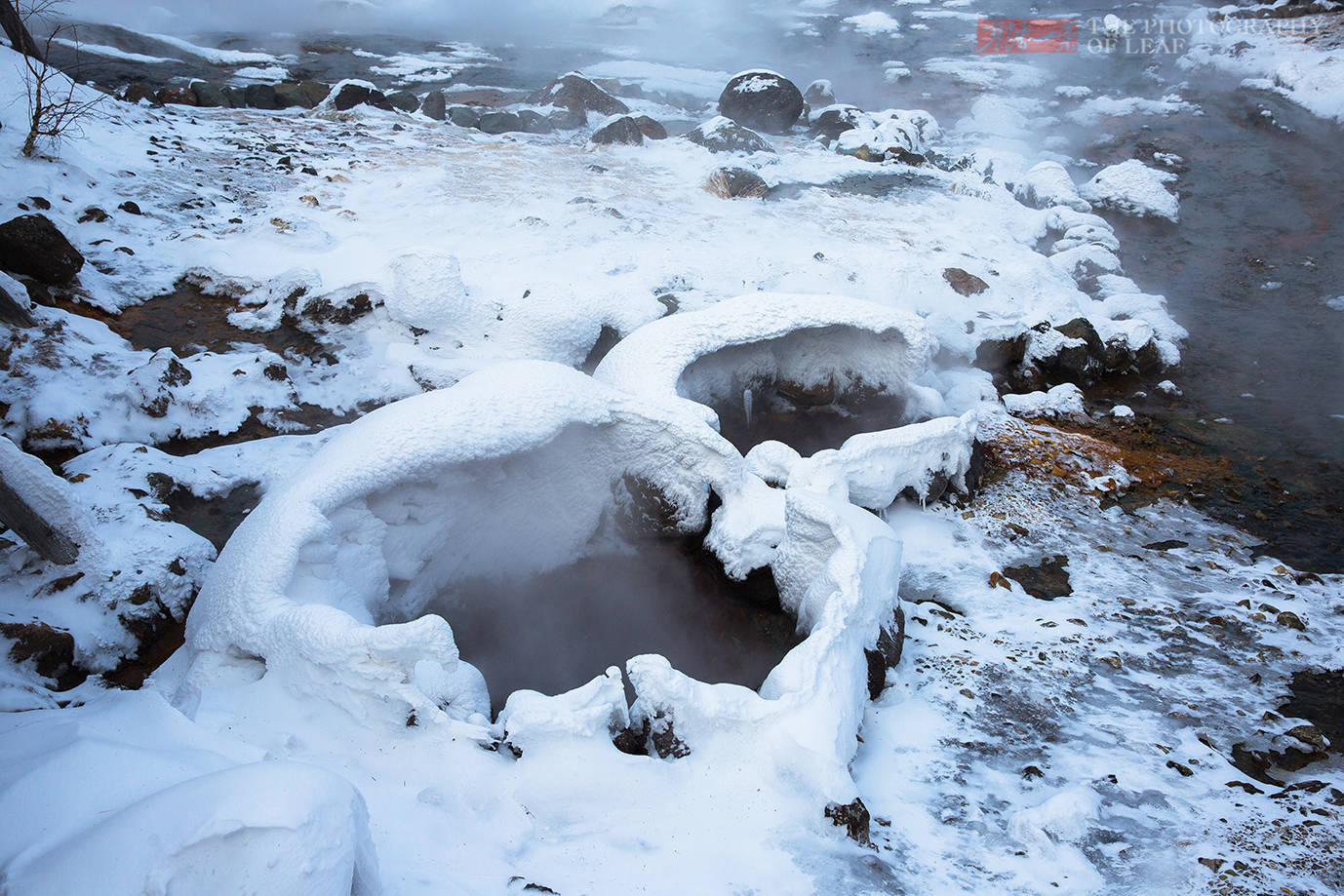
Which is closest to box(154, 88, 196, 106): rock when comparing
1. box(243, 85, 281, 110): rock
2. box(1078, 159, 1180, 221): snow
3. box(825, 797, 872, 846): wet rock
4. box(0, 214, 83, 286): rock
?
box(243, 85, 281, 110): rock

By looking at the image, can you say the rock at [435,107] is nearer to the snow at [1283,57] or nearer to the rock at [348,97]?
the rock at [348,97]

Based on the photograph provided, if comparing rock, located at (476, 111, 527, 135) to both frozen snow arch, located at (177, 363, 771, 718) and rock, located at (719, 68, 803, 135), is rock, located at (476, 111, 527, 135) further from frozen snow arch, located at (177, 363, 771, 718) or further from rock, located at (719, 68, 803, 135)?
frozen snow arch, located at (177, 363, 771, 718)

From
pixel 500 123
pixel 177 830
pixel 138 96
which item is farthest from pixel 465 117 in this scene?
pixel 177 830

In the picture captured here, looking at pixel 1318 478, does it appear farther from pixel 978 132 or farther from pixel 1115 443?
pixel 978 132

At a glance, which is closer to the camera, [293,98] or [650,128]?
[650,128]

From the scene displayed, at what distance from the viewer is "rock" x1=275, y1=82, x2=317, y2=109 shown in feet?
37.5

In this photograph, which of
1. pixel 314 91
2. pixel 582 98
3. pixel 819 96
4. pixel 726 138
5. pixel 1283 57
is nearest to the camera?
pixel 726 138

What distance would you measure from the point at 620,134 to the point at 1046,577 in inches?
330

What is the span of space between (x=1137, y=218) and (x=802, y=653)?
9744mm

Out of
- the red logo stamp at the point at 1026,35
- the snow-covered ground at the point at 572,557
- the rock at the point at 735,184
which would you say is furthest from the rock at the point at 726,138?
the red logo stamp at the point at 1026,35

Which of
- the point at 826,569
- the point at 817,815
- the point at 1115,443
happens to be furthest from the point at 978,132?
the point at 817,815

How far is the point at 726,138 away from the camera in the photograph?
34.8ft

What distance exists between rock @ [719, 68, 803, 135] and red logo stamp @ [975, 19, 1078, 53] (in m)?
9.27

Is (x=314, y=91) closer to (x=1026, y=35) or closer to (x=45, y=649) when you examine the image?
(x=45, y=649)
